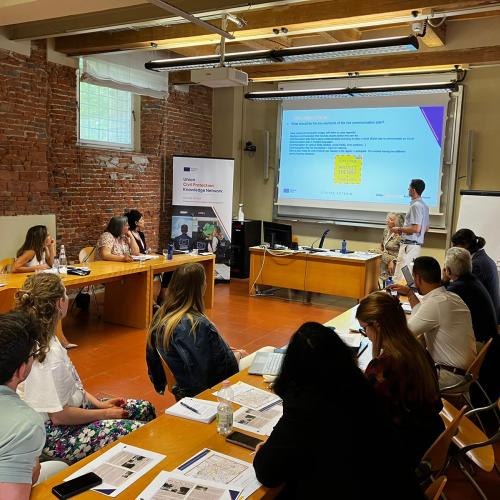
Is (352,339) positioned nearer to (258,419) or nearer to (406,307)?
(406,307)

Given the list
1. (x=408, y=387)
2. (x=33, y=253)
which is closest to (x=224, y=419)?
(x=408, y=387)

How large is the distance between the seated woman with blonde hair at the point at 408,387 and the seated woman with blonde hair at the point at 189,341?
37.9 inches

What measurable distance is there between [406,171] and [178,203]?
372cm

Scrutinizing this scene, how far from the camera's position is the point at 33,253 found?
548cm

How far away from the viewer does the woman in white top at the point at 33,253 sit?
539cm

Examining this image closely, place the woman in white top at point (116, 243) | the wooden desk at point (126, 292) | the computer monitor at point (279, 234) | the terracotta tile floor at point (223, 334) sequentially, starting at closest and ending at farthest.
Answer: the terracotta tile floor at point (223, 334) < the wooden desk at point (126, 292) < the woman in white top at point (116, 243) < the computer monitor at point (279, 234)

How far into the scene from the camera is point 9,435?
1502 millimetres

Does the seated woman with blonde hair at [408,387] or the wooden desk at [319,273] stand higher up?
the seated woman with blonde hair at [408,387]

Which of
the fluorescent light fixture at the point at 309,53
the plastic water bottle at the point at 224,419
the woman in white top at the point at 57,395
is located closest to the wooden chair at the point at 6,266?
the fluorescent light fixture at the point at 309,53

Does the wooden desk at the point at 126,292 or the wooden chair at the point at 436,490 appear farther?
the wooden desk at the point at 126,292

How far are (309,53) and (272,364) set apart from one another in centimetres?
378

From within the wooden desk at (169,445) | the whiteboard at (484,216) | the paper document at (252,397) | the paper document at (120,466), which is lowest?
Result: the paper document at (252,397)

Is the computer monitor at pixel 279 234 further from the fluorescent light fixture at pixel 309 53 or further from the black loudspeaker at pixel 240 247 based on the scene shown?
the fluorescent light fixture at pixel 309 53

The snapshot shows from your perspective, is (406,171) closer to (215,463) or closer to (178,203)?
(178,203)
